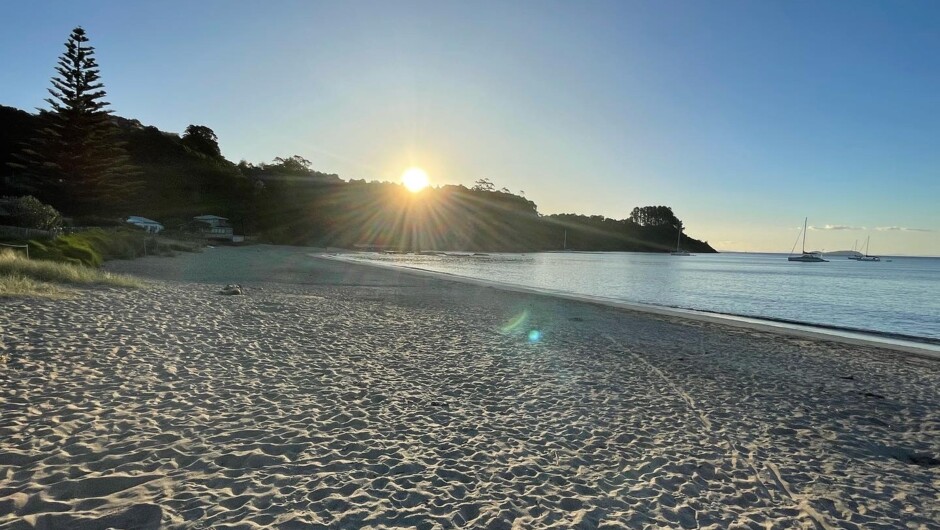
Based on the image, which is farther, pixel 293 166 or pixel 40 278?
pixel 293 166

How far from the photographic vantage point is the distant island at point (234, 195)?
1585 inches

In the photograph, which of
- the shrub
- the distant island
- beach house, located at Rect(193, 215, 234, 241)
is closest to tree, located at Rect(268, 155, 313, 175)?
the distant island

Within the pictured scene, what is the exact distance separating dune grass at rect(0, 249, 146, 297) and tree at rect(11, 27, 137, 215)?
112ft

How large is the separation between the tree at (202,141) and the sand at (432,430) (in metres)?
105

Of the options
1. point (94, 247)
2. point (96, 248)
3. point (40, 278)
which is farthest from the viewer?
point (96, 248)

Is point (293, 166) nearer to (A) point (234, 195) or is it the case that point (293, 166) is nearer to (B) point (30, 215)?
(A) point (234, 195)

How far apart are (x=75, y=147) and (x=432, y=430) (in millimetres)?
50226

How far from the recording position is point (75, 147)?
40.3m

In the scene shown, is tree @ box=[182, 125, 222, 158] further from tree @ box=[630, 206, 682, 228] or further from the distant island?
tree @ box=[630, 206, 682, 228]

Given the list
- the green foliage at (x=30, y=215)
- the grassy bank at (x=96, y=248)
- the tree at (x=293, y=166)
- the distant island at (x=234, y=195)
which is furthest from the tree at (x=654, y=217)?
the green foliage at (x=30, y=215)

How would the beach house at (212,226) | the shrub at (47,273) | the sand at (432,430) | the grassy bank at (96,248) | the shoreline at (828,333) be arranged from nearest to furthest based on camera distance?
the sand at (432,430) < the shrub at (47,273) < the shoreline at (828,333) < the grassy bank at (96,248) < the beach house at (212,226)

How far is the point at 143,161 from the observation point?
3201 inches

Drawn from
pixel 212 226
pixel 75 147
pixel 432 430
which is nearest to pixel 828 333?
pixel 432 430

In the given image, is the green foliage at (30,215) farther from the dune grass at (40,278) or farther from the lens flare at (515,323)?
the lens flare at (515,323)
